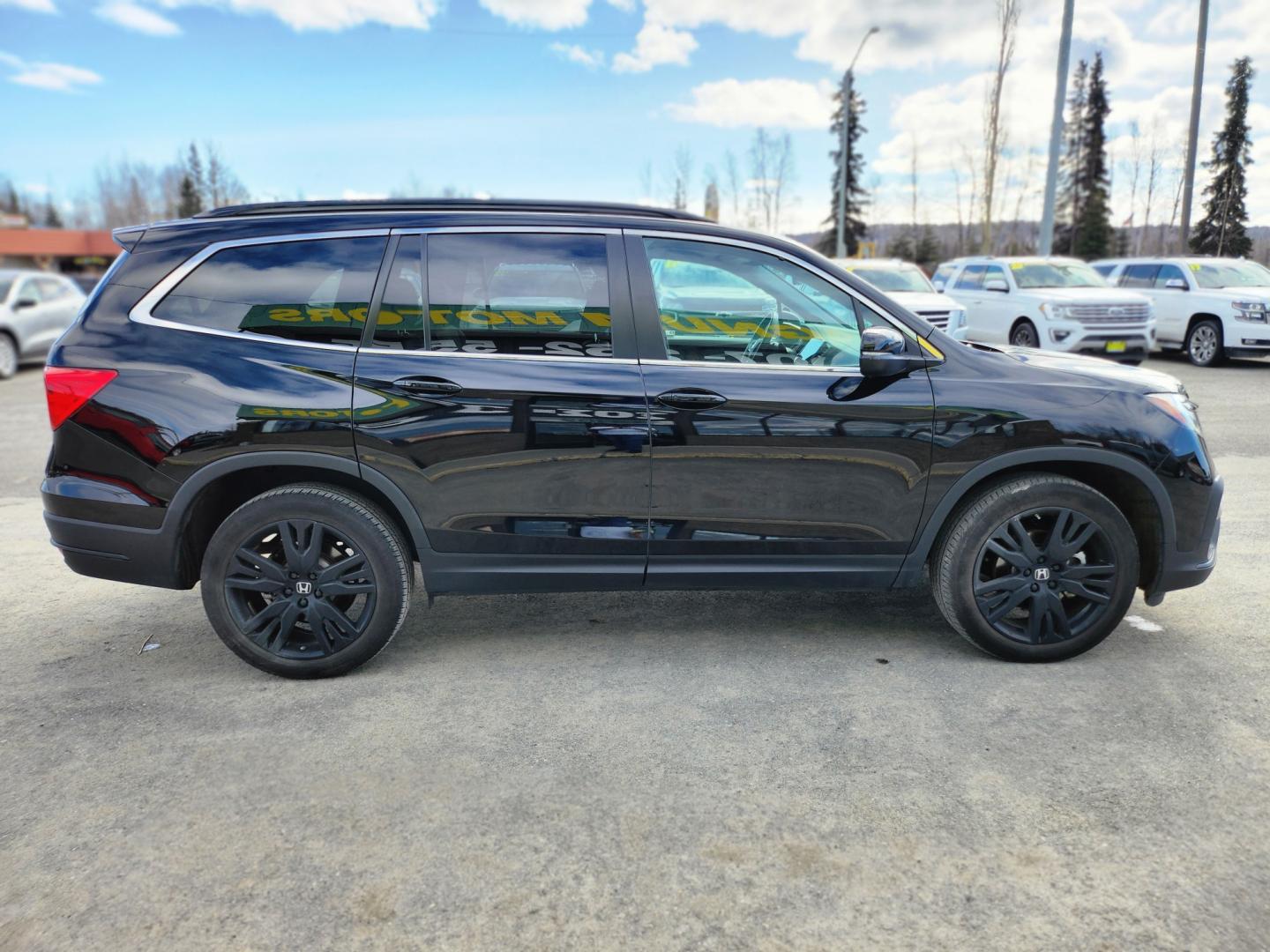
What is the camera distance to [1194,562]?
3881 millimetres

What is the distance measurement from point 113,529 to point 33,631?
116 centimetres

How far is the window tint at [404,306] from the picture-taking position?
3686 mm

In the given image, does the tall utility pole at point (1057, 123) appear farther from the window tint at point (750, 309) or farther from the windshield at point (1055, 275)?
the window tint at point (750, 309)

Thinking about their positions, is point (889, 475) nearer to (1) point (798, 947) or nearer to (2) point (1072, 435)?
(2) point (1072, 435)

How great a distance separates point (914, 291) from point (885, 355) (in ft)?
37.5

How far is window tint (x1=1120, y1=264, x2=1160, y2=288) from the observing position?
16.2 m

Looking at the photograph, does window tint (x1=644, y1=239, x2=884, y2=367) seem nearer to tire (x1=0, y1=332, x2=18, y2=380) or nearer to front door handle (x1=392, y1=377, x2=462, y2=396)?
front door handle (x1=392, y1=377, x2=462, y2=396)

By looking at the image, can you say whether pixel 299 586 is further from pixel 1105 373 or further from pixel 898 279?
pixel 898 279

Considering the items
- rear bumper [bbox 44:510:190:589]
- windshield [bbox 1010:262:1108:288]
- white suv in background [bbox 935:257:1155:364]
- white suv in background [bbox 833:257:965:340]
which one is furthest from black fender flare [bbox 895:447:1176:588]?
windshield [bbox 1010:262:1108:288]

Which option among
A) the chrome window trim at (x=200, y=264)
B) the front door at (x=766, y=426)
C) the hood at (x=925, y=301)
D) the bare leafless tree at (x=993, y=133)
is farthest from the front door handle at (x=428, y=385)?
the bare leafless tree at (x=993, y=133)

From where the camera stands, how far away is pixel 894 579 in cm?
390

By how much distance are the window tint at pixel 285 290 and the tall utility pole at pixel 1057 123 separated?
19.6 m

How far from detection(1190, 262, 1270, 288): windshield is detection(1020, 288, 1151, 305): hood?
6.92 ft

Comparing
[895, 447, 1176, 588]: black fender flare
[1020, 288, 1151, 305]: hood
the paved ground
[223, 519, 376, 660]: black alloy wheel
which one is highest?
[1020, 288, 1151, 305]: hood
